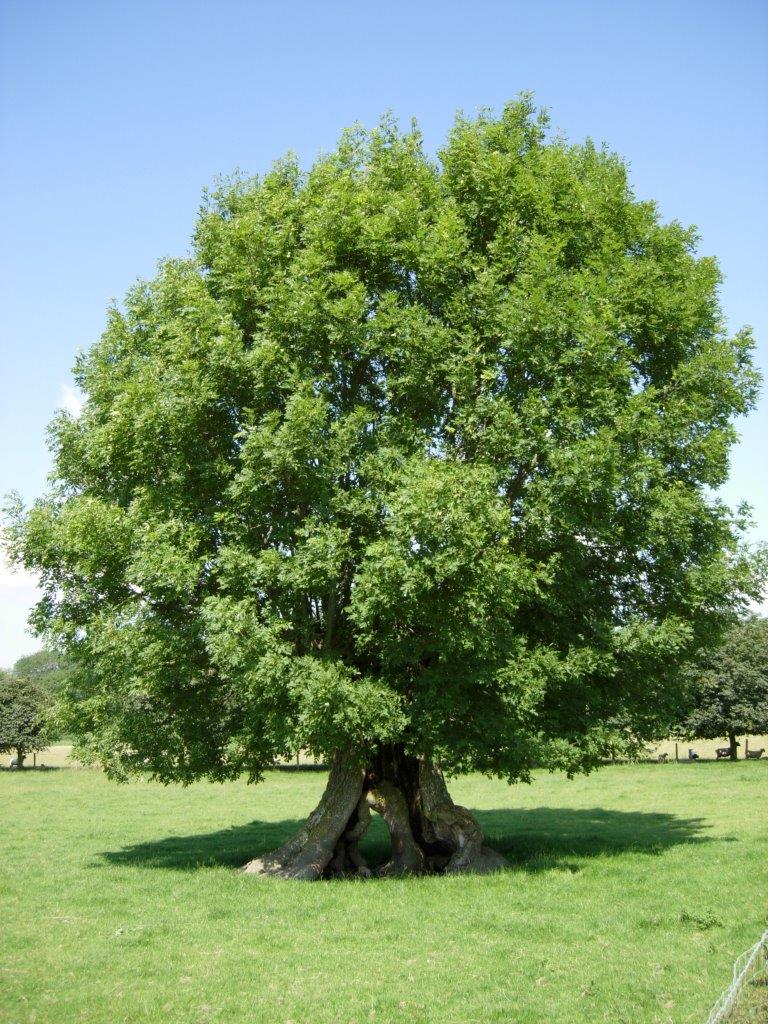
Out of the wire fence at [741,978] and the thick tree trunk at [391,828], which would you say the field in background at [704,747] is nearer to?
the thick tree trunk at [391,828]

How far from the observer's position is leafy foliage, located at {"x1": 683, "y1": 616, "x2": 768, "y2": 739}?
2227 inches

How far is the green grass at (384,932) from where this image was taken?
448 inches

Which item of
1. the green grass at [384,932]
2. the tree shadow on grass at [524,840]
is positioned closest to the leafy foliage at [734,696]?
the tree shadow on grass at [524,840]

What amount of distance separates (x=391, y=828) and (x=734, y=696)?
1631 inches

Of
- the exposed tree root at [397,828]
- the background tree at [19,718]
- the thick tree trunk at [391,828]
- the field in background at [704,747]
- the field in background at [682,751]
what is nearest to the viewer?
the thick tree trunk at [391,828]

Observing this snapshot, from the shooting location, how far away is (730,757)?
6200cm

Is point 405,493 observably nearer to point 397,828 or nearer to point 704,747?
point 397,828

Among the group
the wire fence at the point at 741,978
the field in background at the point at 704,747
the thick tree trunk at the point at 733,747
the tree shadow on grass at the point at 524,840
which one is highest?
the wire fence at the point at 741,978

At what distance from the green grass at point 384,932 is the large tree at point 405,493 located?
2856 mm

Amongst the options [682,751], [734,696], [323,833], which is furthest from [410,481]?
[682,751]

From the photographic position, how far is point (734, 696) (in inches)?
2237

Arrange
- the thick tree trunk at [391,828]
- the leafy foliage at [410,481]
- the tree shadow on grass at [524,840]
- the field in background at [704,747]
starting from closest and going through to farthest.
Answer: the leafy foliage at [410,481], the thick tree trunk at [391,828], the tree shadow on grass at [524,840], the field in background at [704,747]

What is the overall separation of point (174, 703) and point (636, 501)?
12.5 meters

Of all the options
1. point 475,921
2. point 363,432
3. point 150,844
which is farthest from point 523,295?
point 150,844
